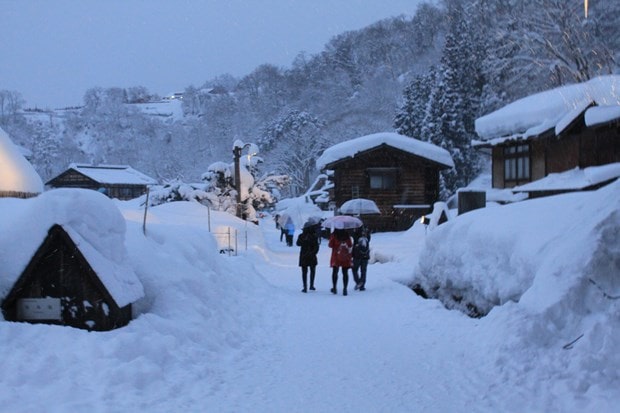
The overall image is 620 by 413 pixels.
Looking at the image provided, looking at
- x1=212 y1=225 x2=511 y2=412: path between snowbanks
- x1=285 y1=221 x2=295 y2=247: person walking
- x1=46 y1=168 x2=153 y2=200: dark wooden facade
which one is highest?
x1=46 y1=168 x2=153 y2=200: dark wooden facade

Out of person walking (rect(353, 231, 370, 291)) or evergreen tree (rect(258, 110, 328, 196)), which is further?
evergreen tree (rect(258, 110, 328, 196))

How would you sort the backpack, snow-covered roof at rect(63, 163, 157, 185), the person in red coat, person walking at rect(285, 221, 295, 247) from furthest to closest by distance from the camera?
snow-covered roof at rect(63, 163, 157, 185) → person walking at rect(285, 221, 295, 247) → the backpack → the person in red coat

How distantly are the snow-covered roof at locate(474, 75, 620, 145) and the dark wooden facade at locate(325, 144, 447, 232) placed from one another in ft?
19.2

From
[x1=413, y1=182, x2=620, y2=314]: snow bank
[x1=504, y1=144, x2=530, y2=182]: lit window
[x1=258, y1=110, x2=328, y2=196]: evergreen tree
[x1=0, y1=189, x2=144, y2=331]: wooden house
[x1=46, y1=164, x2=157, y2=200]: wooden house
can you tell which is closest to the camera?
[x1=0, y1=189, x2=144, y2=331]: wooden house

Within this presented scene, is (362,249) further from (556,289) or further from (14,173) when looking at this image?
(14,173)

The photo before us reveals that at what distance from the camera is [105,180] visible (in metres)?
59.6

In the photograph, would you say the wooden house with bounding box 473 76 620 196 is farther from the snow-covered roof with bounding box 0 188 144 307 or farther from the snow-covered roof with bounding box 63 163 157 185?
the snow-covered roof with bounding box 63 163 157 185

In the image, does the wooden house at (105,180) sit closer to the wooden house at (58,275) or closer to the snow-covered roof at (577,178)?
the snow-covered roof at (577,178)

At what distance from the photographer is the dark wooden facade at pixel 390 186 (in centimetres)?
3288

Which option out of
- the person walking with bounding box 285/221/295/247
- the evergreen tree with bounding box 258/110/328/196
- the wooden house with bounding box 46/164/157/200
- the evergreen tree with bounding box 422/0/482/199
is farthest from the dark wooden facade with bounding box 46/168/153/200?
the person walking with bounding box 285/221/295/247

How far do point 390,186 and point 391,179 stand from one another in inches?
18.0

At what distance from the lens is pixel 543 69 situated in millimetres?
24375

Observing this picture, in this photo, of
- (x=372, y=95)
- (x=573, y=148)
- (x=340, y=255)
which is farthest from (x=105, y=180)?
(x=340, y=255)

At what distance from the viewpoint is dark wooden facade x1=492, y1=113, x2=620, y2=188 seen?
21594 mm
